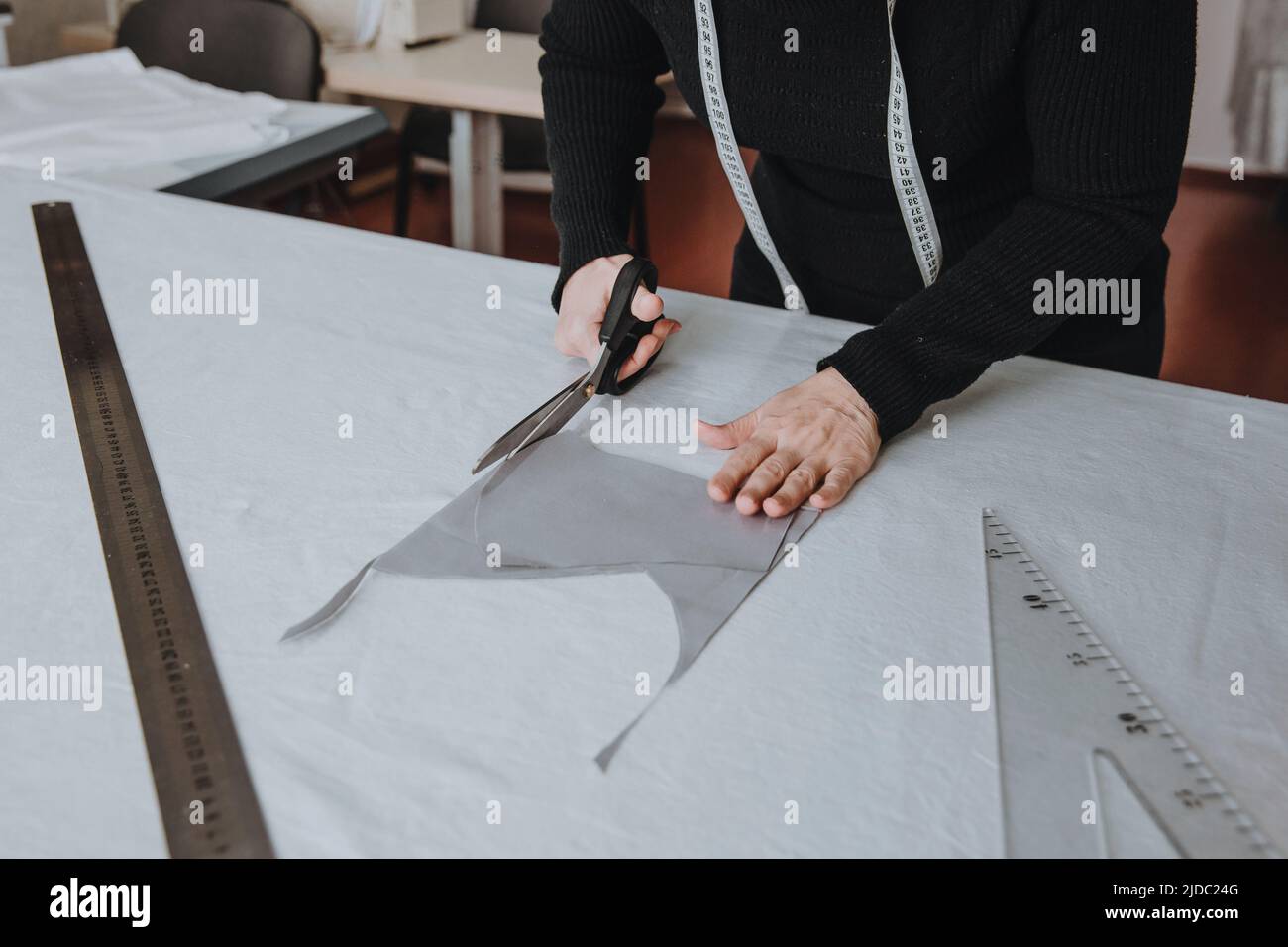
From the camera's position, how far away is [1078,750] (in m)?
0.65

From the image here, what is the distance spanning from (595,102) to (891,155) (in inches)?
14.9

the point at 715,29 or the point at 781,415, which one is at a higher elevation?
the point at 715,29

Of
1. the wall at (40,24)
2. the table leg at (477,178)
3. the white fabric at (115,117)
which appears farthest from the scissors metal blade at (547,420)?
the wall at (40,24)

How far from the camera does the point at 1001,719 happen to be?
2.20 ft

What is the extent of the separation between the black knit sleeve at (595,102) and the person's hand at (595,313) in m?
0.10

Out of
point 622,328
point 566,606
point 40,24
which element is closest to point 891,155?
point 622,328

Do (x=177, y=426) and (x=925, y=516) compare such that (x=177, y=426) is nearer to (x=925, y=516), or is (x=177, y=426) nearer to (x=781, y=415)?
(x=781, y=415)

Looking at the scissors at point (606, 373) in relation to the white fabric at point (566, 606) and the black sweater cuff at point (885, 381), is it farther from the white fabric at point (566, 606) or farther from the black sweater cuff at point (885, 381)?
the black sweater cuff at point (885, 381)

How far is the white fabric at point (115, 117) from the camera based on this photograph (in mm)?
1618

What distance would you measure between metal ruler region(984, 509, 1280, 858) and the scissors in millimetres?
394

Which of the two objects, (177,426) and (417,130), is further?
(417,130)
